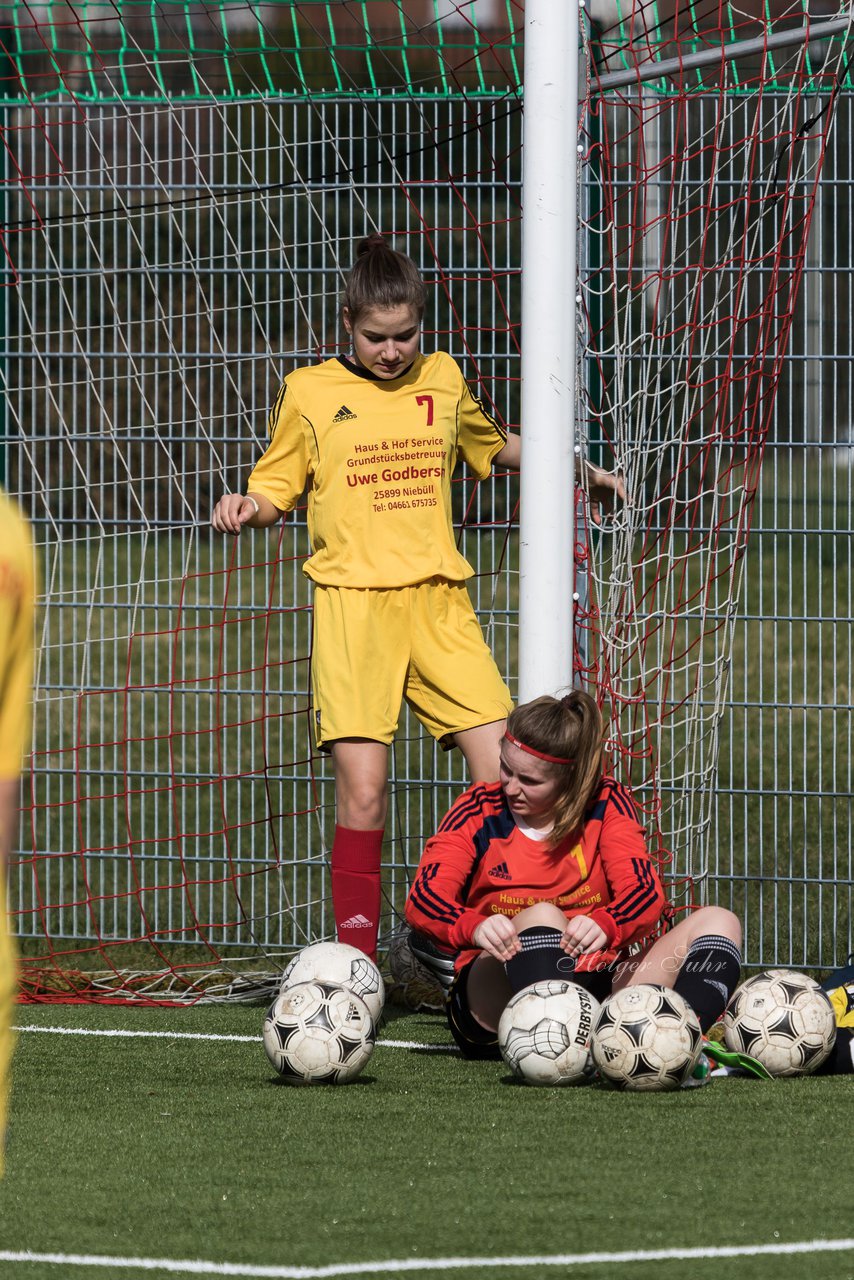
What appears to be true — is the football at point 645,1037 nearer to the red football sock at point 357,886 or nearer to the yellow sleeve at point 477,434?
the red football sock at point 357,886

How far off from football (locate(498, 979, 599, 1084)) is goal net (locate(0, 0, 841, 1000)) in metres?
1.32

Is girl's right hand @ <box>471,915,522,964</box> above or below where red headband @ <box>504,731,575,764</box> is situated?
below

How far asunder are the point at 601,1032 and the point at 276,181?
3493 mm

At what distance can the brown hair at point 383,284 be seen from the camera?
534 cm

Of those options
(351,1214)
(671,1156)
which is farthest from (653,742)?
(351,1214)

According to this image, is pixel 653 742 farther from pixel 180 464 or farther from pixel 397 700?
pixel 180 464

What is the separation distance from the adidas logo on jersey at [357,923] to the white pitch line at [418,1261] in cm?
230

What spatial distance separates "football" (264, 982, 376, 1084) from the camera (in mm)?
4641

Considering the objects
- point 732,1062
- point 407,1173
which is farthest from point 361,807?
point 407,1173

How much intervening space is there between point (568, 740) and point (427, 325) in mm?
2859

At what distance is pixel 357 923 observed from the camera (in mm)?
5520

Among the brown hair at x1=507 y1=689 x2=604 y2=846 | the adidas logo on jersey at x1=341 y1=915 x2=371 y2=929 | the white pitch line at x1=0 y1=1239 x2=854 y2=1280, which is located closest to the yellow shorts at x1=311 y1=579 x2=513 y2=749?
the adidas logo on jersey at x1=341 y1=915 x2=371 y2=929

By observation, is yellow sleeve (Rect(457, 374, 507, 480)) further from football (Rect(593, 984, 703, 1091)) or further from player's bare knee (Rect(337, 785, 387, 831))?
football (Rect(593, 984, 703, 1091))

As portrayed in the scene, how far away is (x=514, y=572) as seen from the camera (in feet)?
21.5
